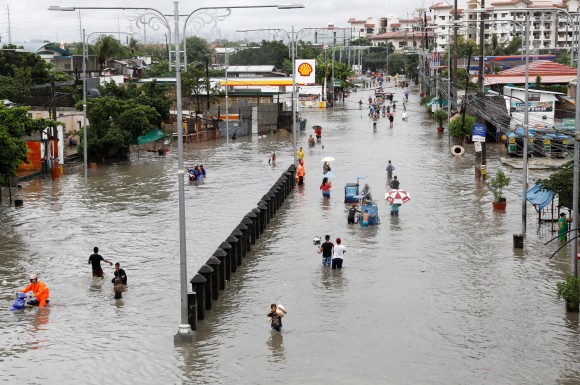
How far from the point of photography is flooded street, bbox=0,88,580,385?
55.9ft

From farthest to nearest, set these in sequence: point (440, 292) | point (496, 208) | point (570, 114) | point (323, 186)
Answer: point (570, 114), point (323, 186), point (496, 208), point (440, 292)

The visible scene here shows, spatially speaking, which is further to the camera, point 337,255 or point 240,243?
point 240,243

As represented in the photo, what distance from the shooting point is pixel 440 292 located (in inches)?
882

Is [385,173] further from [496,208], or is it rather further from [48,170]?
[48,170]

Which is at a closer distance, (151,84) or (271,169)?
(271,169)

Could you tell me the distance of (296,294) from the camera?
22.2m

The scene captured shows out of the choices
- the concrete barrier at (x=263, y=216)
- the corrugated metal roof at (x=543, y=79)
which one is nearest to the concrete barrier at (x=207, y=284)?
the concrete barrier at (x=263, y=216)

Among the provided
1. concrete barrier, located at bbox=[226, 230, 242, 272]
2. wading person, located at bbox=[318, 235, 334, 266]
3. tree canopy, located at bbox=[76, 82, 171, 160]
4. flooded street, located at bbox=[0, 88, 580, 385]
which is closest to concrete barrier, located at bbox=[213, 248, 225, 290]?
flooded street, located at bbox=[0, 88, 580, 385]

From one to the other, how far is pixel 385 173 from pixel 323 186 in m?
8.94

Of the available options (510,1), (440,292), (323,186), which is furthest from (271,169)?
(510,1)

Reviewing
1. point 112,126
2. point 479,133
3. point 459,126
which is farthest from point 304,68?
point 479,133

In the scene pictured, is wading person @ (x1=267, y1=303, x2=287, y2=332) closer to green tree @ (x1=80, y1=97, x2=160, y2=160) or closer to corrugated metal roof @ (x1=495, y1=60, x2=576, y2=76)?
green tree @ (x1=80, y1=97, x2=160, y2=160)

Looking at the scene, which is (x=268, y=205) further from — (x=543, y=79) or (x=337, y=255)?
(x=543, y=79)

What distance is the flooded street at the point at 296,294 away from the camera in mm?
17047
